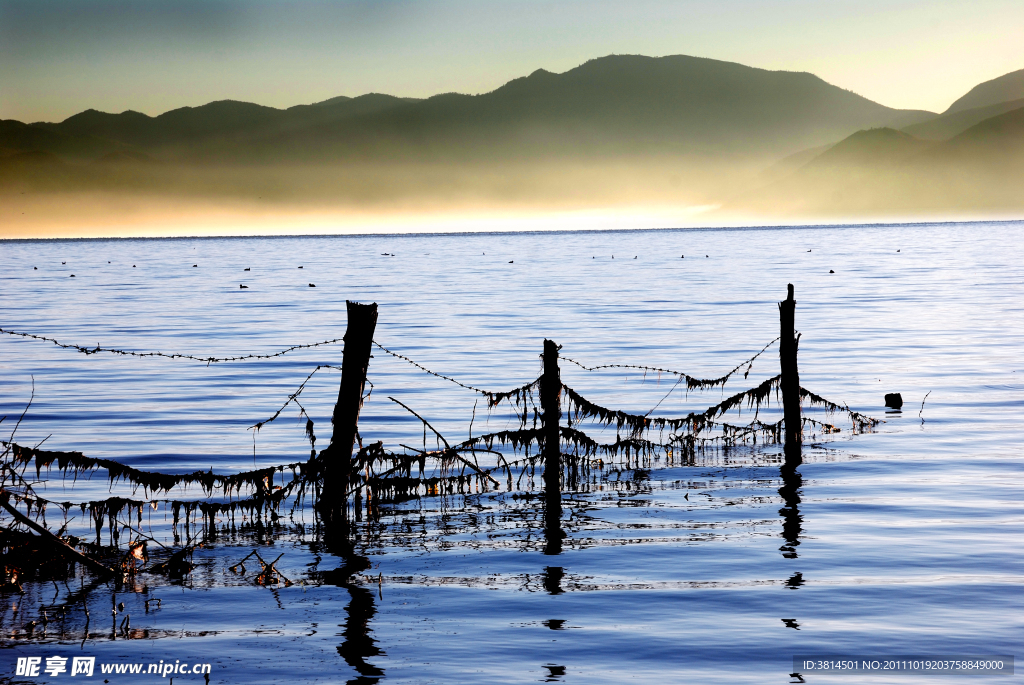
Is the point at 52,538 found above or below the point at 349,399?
below

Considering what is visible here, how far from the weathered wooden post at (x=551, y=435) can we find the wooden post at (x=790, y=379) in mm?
5378

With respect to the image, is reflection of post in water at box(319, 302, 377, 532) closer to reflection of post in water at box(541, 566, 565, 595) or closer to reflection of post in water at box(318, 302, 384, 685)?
reflection of post in water at box(318, 302, 384, 685)

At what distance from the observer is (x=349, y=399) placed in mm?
13852

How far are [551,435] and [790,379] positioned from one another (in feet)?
19.2

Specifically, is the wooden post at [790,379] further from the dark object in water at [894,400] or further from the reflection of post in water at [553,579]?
the reflection of post in water at [553,579]

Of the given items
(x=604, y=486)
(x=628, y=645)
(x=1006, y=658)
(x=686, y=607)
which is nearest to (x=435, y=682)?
(x=628, y=645)

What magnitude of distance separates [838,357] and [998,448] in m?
15.2

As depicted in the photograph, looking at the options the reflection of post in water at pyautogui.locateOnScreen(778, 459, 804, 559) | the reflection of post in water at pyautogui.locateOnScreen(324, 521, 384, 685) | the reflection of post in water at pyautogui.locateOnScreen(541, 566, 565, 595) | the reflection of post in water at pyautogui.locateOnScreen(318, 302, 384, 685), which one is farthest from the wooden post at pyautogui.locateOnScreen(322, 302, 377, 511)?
the reflection of post in water at pyautogui.locateOnScreen(778, 459, 804, 559)

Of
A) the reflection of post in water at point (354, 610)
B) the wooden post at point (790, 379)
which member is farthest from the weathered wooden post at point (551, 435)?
the wooden post at point (790, 379)

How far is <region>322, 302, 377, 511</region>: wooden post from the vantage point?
13781mm

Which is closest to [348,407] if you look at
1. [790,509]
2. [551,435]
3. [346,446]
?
[346,446]

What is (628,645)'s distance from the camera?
1028 centimetres

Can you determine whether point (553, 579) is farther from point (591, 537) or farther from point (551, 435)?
point (551, 435)

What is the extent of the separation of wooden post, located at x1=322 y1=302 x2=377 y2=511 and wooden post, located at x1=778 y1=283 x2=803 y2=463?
27.4 ft
